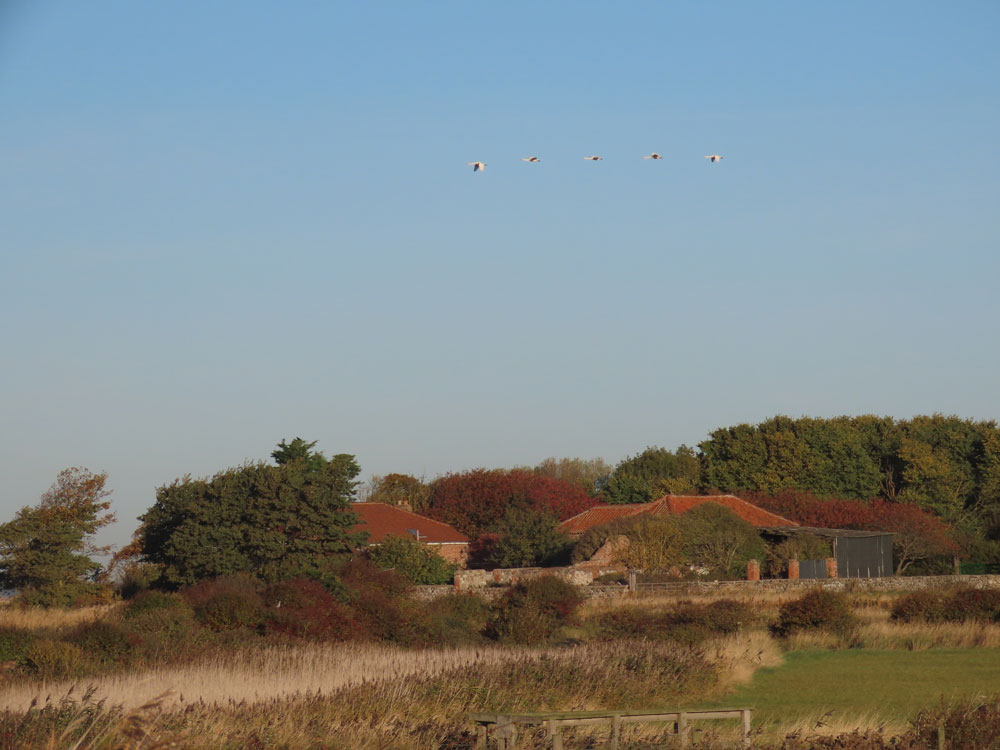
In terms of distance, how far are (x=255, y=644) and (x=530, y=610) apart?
827cm

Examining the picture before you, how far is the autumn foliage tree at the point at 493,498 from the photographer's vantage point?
2834 inches

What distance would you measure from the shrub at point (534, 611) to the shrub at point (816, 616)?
5815 millimetres

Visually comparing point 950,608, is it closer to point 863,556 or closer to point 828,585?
point 828,585

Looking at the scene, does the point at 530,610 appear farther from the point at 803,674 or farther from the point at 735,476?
the point at 735,476

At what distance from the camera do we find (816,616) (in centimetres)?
3053

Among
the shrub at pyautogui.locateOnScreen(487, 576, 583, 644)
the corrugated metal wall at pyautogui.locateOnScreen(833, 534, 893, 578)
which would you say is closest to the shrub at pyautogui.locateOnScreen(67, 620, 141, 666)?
the shrub at pyautogui.locateOnScreen(487, 576, 583, 644)

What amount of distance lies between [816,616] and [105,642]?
60.4ft

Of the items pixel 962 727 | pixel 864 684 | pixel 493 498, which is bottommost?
pixel 864 684

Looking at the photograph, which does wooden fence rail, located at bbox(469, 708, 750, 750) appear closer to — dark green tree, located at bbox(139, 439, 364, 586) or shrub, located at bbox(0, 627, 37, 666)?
shrub, located at bbox(0, 627, 37, 666)

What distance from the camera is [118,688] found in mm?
15117

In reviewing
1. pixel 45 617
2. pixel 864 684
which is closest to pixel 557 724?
pixel 864 684

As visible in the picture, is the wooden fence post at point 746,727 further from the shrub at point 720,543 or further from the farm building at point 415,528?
the farm building at point 415,528

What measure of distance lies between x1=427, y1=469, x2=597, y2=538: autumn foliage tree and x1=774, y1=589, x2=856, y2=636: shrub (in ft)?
130

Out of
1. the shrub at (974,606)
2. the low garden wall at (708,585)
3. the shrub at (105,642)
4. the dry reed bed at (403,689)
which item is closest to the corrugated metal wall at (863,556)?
the low garden wall at (708,585)
